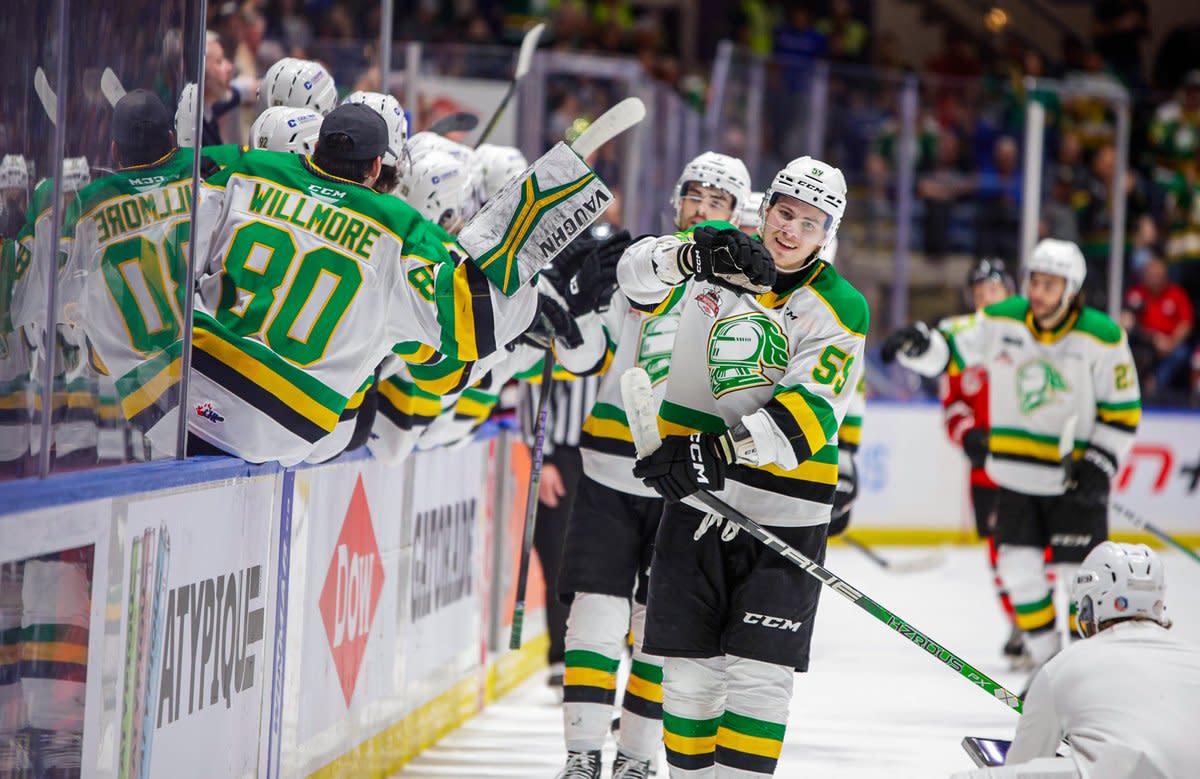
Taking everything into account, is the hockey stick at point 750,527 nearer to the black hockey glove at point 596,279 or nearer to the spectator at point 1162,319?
the black hockey glove at point 596,279

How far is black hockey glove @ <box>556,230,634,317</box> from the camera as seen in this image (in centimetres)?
340

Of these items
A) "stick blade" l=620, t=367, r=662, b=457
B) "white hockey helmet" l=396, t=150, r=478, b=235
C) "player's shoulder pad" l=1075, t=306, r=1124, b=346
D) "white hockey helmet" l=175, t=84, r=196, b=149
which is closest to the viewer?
"white hockey helmet" l=175, t=84, r=196, b=149

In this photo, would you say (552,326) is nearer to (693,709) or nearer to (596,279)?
(596,279)

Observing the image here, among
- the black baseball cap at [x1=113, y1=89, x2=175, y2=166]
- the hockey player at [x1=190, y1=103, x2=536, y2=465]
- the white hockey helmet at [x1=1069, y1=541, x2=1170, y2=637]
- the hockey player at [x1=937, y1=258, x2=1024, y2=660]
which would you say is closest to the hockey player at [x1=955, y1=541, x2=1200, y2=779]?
the white hockey helmet at [x1=1069, y1=541, x2=1170, y2=637]

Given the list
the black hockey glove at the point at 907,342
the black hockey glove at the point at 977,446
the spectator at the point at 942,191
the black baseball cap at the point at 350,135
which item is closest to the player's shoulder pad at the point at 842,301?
the black baseball cap at the point at 350,135

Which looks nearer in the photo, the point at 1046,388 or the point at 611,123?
the point at 611,123

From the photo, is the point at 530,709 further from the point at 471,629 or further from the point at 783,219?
the point at 783,219

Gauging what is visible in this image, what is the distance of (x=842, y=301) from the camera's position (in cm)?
282

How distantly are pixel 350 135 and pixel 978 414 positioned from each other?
3.69 m

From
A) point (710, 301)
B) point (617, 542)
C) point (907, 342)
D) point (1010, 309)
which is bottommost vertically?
point (617, 542)

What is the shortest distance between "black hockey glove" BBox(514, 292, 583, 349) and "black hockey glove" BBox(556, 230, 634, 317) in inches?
1.0

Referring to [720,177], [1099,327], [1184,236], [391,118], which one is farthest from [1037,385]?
[1184,236]

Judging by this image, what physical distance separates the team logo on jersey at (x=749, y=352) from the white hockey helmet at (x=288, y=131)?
3.30 ft

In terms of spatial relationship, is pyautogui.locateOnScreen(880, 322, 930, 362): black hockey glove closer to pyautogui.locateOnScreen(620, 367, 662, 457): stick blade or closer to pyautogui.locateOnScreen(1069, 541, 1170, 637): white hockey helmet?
pyautogui.locateOnScreen(620, 367, 662, 457): stick blade
